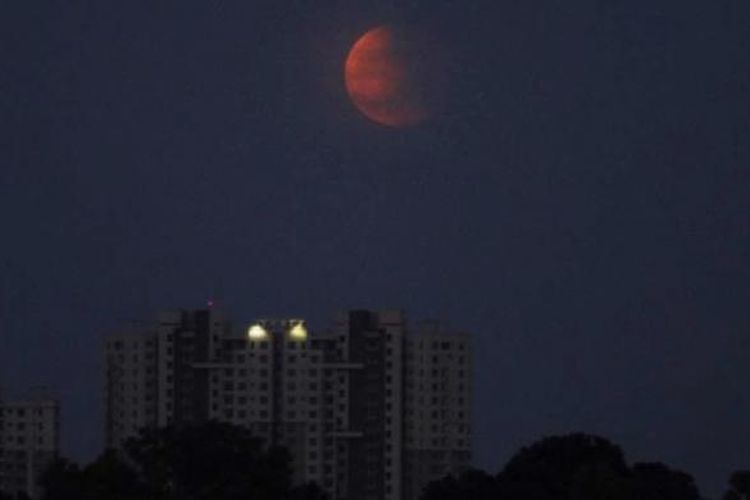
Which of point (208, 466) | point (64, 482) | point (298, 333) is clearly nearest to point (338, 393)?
point (298, 333)

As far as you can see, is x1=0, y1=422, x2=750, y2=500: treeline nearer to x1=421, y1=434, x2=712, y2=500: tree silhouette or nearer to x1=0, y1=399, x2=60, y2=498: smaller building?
x1=421, y1=434, x2=712, y2=500: tree silhouette

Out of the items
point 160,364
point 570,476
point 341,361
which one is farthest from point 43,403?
point 570,476

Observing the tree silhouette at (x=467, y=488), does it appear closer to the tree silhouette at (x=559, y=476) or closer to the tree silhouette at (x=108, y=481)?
the tree silhouette at (x=559, y=476)

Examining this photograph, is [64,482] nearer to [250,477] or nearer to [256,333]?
[250,477]

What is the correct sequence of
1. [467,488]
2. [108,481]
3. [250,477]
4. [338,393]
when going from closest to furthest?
[108,481]
[250,477]
[467,488]
[338,393]

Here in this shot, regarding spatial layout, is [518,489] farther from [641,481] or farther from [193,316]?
[193,316]

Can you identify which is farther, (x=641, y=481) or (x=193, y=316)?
(x=193, y=316)

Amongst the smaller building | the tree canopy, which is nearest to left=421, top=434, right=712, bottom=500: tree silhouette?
the tree canopy
